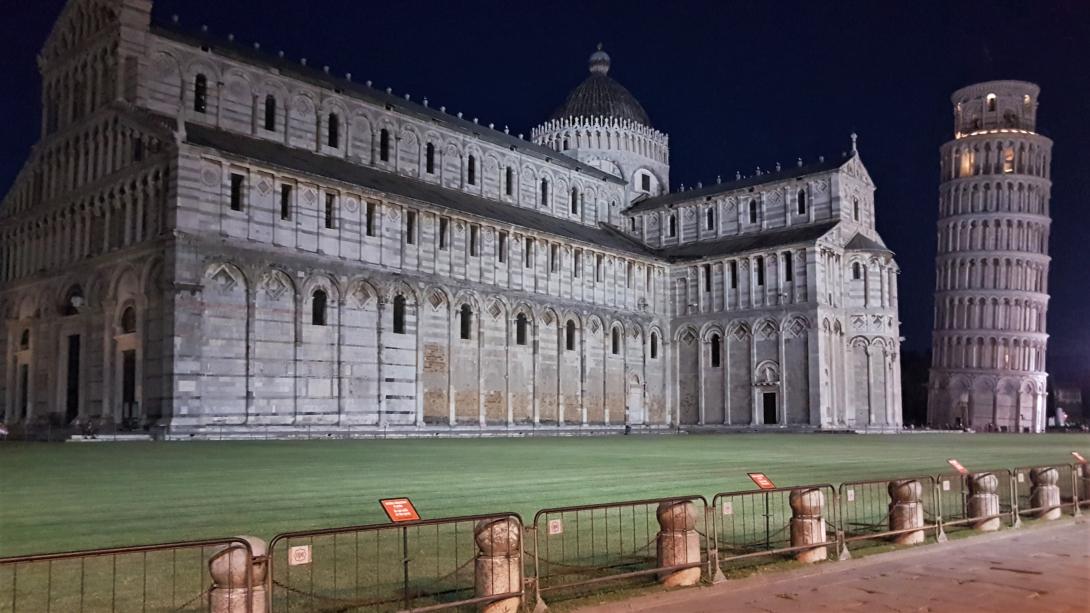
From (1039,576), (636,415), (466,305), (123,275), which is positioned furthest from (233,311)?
(1039,576)

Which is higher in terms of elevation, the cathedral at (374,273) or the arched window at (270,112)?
the arched window at (270,112)

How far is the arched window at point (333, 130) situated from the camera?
159 ft

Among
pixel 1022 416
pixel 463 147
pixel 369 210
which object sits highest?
pixel 463 147

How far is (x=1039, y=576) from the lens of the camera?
10.3 m

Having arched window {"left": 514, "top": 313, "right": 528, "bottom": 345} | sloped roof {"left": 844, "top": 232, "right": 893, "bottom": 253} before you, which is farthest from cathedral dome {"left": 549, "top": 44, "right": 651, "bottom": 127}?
arched window {"left": 514, "top": 313, "right": 528, "bottom": 345}

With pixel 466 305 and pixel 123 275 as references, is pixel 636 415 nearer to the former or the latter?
pixel 466 305

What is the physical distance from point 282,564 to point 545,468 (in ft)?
38.2

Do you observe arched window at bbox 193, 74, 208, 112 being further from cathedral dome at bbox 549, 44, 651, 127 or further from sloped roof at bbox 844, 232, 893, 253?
sloped roof at bbox 844, 232, 893, 253

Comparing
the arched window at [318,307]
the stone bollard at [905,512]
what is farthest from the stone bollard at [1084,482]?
the arched window at [318,307]

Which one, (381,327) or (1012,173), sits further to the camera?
(1012,173)

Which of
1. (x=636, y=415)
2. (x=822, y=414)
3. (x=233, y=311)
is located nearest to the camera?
(x=233, y=311)

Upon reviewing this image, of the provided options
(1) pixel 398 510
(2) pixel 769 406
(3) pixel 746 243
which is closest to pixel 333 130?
(3) pixel 746 243

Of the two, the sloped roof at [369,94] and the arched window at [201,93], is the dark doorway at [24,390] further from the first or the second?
the sloped roof at [369,94]

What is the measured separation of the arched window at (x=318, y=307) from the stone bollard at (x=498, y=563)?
33.9m
